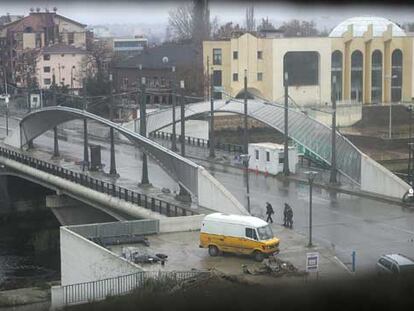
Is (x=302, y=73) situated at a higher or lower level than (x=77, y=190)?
higher

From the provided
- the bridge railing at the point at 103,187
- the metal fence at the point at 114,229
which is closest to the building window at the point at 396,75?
the bridge railing at the point at 103,187

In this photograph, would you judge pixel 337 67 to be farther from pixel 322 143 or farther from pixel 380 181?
pixel 380 181

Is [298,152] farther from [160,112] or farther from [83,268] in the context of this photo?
[83,268]

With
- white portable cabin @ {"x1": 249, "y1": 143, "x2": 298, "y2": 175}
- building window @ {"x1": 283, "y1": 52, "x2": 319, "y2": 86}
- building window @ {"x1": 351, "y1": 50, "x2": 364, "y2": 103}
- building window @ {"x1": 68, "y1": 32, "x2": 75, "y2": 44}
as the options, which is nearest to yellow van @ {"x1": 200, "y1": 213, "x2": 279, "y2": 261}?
white portable cabin @ {"x1": 249, "y1": 143, "x2": 298, "y2": 175}

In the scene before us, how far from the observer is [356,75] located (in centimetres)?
2525

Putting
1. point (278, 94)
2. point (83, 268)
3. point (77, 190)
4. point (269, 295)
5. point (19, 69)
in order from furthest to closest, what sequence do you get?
point (19, 69)
point (278, 94)
point (77, 190)
point (83, 268)
point (269, 295)

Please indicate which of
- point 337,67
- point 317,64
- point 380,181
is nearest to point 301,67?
point 317,64

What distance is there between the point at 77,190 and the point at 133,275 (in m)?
6.28

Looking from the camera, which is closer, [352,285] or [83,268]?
[352,285]

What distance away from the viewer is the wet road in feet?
25.6

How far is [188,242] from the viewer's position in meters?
8.00

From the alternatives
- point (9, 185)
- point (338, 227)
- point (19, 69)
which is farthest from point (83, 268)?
point (19, 69)

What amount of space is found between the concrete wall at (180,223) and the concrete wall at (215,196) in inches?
18.1

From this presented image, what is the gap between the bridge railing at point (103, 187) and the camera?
9562 mm
